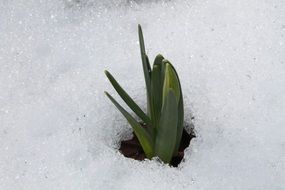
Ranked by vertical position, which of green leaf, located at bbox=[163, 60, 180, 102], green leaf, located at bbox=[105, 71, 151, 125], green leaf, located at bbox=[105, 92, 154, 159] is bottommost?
green leaf, located at bbox=[105, 92, 154, 159]

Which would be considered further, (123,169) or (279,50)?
(279,50)

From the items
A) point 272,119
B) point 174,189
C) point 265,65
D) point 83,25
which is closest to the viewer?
point 174,189

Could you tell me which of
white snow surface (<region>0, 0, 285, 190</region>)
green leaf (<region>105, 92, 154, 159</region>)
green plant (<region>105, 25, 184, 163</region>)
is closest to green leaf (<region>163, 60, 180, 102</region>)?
green plant (<region>105, 25, 184, 163</region>)

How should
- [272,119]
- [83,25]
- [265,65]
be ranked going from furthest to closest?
[83,25] → [265,65] → [272,119]

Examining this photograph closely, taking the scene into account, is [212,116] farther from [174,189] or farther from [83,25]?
[83,25]

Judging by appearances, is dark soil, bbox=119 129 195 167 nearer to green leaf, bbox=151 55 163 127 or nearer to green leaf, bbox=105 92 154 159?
green leaf, bbox=105 92 154 159

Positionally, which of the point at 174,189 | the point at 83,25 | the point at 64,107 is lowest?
the point at 174,189

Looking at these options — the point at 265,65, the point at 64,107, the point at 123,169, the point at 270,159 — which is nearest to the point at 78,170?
the point at 123,169
